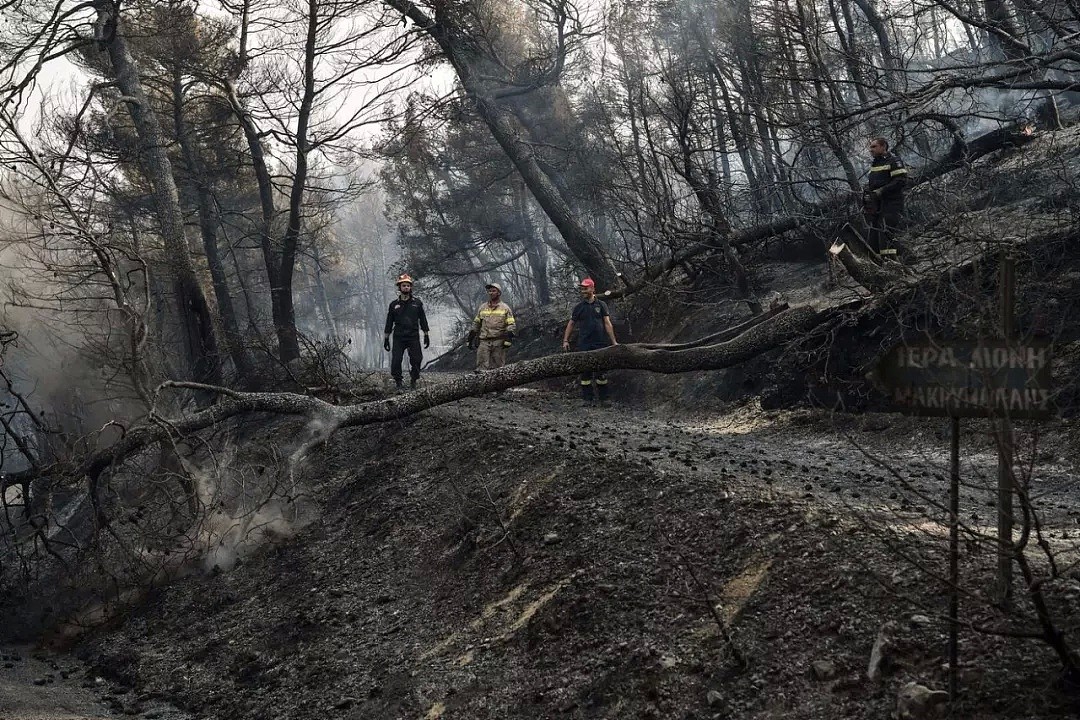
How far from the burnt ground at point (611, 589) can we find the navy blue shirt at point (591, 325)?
270 cm

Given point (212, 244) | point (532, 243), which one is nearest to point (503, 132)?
point (212, 244)

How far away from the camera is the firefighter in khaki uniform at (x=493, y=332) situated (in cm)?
1436

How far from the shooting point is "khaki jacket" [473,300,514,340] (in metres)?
14.4

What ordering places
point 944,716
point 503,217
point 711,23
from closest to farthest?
1. point 944,716
2. point 711,23
3. point 503,217

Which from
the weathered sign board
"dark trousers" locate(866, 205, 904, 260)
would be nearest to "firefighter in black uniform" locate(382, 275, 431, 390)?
"dark trousers" locate(866, 205, 904, 260)

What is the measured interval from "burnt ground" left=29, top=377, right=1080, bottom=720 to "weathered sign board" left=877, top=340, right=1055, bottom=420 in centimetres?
37

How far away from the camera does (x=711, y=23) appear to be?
2198 cm

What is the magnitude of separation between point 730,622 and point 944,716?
1.58 m

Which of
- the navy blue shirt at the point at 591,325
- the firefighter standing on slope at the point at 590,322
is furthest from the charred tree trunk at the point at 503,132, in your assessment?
the navy blue shirt at the point at 591,325

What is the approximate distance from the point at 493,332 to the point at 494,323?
14 cm

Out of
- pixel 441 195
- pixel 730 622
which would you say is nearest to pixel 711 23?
Answer: pixel 441 195

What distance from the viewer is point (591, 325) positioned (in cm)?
1358

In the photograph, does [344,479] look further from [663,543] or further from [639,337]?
[639,337]

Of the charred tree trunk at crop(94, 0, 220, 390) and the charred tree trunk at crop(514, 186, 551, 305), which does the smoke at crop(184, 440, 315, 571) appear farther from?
the charred tree trunk at crop(514, 186, 551, 305)
